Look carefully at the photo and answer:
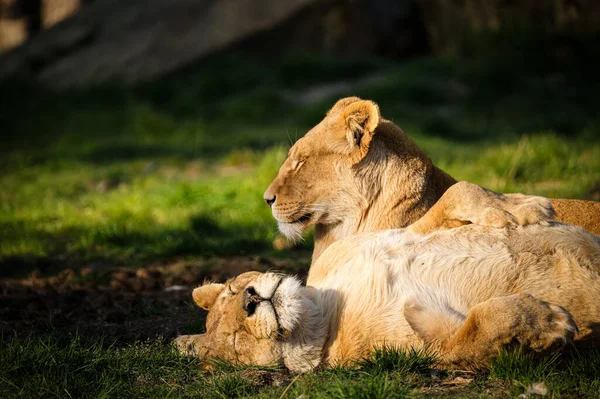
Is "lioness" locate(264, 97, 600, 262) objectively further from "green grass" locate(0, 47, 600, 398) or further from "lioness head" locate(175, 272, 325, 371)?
"lioness head" locate(175, 272, 325, 371)

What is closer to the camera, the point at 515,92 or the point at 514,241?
the point at 514,241

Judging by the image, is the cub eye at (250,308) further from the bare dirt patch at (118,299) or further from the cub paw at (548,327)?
the bare dirt patch at (118,299)

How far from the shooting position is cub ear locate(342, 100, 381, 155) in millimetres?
4422

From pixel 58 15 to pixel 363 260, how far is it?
69.4 ft

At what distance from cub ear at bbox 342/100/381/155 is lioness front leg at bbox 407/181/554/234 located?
69 cm

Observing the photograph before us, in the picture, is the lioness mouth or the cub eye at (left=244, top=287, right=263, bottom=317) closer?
the cub eye at (left=244, top=287, right=263, bottom=317)

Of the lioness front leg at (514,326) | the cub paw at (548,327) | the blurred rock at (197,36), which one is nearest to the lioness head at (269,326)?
the lioness front leg at (514,326)

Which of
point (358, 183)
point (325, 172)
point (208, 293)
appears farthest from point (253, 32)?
point (208, 293)

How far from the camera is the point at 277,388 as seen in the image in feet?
11.0

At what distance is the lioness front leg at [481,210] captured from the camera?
12.1ft

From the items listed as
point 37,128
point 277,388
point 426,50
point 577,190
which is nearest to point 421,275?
point 277,388

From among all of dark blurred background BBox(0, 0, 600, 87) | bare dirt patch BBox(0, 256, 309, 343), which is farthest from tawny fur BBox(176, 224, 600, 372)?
dark blurred background BBox(0, 0, 600, 87)

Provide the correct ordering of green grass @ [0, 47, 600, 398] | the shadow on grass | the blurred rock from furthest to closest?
the blurred rock → the shadow on grass → green grass @ [0, 47, 600, 398]

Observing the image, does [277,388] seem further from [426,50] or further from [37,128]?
[426,50]
